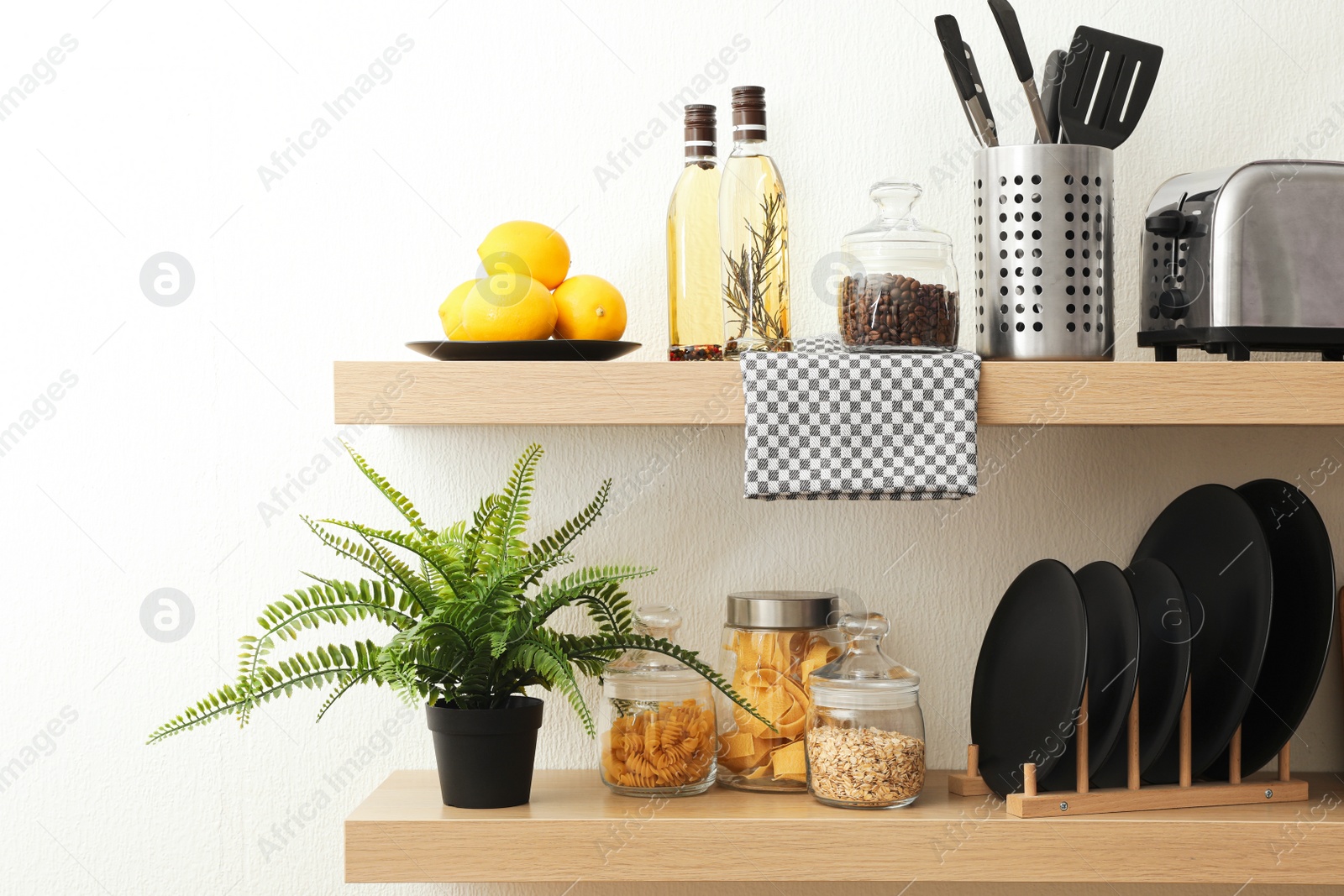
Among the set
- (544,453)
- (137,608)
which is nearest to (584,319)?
(544,453)

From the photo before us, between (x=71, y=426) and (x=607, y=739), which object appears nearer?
(x=607, y=739)

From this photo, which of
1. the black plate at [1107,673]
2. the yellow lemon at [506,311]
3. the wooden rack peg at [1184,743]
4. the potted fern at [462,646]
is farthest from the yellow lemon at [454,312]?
the wooden rack peg at [1184,743]

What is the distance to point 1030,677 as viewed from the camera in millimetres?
1008

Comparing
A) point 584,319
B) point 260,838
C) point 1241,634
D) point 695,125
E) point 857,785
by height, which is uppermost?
point 695,125

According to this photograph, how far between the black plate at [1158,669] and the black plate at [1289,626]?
77mm

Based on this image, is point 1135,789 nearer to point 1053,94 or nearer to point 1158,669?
point 1158,669

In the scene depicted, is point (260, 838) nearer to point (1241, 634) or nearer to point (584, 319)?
point (584, 319)

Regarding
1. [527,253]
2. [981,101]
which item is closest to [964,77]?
[981,101]

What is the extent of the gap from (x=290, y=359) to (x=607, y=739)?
495 mm

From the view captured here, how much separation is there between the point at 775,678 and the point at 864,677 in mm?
88

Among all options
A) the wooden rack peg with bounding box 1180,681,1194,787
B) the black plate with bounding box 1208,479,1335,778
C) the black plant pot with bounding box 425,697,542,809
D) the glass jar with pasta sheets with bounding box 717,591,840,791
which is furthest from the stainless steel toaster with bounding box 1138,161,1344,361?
the black plant pot with bounding box 425,697,542,809

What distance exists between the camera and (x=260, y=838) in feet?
3.73

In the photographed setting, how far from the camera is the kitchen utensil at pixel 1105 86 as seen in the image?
0.99 metres

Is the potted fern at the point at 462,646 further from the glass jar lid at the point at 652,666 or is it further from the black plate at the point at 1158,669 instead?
the black plate at the point at 1158,669
